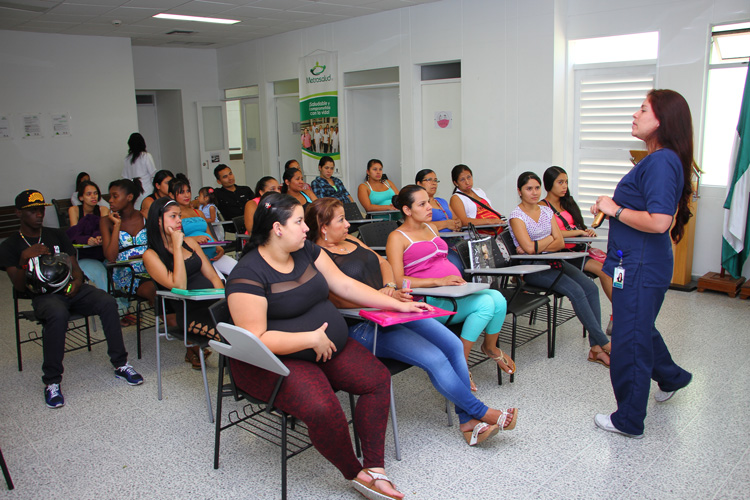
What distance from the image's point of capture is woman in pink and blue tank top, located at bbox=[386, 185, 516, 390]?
358 cm

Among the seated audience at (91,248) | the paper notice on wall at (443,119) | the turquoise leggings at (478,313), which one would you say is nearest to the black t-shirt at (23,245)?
the seated audience at (91,248)

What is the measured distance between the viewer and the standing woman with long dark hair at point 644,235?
2.85 metres

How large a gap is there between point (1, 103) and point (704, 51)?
8464 millimetres

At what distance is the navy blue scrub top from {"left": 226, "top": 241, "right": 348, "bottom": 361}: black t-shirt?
4.71 feet

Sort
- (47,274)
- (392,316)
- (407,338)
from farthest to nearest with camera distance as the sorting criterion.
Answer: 1. (47,274)
2. (407,338)
3. (392,316)

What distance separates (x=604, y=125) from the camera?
6.62 meters

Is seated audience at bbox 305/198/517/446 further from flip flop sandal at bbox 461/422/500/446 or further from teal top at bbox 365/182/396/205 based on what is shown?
teal top at bbox 365/182/396/205

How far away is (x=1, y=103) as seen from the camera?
8.21m

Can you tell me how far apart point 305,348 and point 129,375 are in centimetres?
204

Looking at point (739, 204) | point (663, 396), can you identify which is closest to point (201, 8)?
point (739, 204)

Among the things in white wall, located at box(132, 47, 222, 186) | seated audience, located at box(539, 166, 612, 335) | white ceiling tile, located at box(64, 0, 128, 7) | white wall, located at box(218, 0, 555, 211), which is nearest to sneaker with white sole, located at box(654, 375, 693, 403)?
seated audience, located at box(539, 166, 612, 335)

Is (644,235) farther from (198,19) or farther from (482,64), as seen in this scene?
(198,19)

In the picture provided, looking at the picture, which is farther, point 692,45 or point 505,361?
point 692,45

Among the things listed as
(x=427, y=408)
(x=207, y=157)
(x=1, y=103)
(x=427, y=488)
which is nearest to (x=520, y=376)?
(x=427, y=408)
